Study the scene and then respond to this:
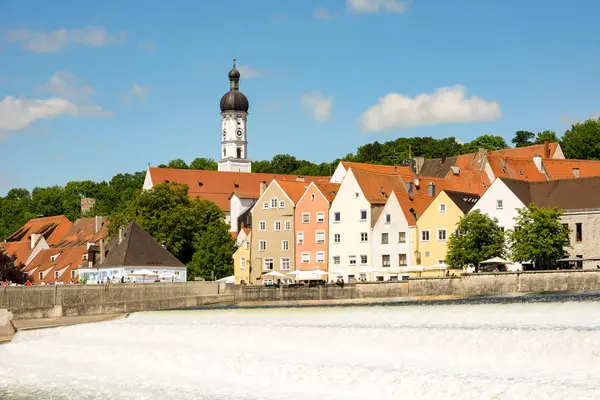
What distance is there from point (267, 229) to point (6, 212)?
368 feet

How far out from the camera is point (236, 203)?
12075 cm

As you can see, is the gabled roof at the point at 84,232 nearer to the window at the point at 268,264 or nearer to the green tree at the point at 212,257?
the green tree at the point at 212,257

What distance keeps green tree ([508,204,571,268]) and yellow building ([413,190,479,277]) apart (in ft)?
26.1

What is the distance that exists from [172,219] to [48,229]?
42.3 m

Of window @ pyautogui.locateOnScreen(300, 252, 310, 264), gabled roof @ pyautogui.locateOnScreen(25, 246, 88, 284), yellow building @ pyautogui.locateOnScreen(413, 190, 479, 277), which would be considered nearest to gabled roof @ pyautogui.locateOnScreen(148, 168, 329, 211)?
gabled roof @ pyautogui.locateOnScreen(25, 246, 88, 284)

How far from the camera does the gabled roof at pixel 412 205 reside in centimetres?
7494

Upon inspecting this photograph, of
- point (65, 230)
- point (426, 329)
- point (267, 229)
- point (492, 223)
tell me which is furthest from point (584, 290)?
point (65, 230)

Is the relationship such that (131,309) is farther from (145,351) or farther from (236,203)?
(236,203)

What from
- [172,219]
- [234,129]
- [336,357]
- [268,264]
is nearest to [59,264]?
[172,219]

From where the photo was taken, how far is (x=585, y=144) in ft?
407

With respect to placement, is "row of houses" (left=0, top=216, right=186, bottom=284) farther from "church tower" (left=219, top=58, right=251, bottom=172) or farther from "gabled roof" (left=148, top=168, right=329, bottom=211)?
"church tower" (left=219, top=58, right=251, bottom=172)

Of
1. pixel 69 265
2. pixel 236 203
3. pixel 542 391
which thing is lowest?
pixel 542 391

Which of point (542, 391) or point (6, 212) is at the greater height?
point (6, 212)

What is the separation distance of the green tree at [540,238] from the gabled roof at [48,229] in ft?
246
